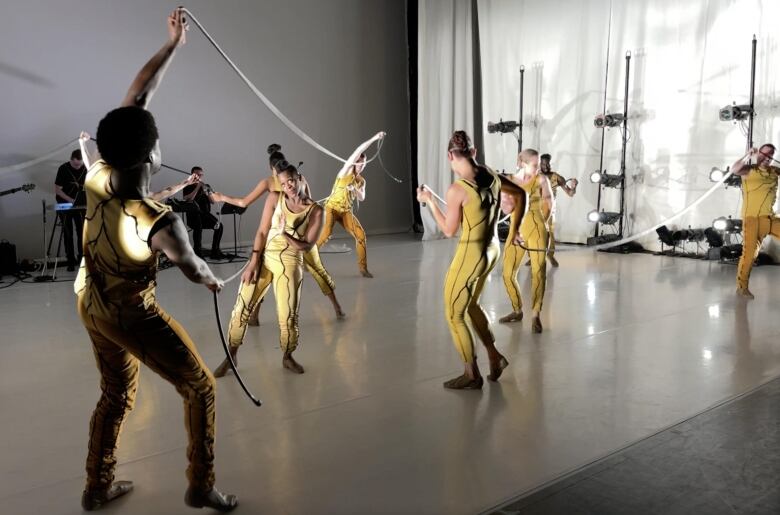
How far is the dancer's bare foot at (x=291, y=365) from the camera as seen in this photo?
4410 millimetres

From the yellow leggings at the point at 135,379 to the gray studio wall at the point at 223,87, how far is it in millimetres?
7689

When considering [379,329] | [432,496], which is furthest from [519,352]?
[432,496]

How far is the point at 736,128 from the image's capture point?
9289 millimetres

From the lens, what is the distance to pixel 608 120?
33.6 feet

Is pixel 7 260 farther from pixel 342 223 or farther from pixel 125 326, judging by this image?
pixel 125 326

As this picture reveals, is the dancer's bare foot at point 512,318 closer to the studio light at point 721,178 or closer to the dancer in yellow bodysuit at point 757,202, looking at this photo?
the dancer in yellow bodysuit at point 757,202

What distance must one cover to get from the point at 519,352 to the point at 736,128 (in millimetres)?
6273

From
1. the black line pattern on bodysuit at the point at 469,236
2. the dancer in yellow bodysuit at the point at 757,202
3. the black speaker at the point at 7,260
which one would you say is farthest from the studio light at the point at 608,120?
the black speaker at the point at 7,260

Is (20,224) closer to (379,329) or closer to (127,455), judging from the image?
(379,329)

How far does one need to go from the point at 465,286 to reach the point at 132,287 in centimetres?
197

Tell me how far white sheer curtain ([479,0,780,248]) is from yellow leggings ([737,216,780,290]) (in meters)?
2.96

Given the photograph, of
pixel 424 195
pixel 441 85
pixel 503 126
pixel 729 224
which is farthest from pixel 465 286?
pixel 441 85

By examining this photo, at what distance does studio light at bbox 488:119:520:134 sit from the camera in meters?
11.7

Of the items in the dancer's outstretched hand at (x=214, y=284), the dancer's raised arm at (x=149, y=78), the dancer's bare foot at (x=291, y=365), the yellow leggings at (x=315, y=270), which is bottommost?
the dancer's bare foot at (x=291, y=365)
